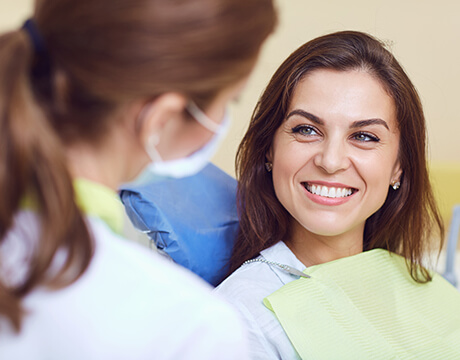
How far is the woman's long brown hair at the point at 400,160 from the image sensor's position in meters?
1.42

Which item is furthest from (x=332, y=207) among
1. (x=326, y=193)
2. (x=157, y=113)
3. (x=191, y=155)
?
(x=157, y=113)

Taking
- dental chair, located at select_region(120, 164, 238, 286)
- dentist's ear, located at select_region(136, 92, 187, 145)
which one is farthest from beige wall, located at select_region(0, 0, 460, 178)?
dentist's ear, located at select_region(136, 92, 187, 145)

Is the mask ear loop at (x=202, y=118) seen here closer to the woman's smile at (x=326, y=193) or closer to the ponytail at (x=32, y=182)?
the ponytail at (x=32, y=182)

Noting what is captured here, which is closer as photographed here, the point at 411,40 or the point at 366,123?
the point at 366,123

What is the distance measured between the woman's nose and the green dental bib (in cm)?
26

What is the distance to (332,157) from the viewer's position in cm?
133

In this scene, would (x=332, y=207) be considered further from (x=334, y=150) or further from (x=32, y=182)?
(x=32, y=182)

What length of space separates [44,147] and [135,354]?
0.77 feet

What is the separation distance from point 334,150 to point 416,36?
229cm

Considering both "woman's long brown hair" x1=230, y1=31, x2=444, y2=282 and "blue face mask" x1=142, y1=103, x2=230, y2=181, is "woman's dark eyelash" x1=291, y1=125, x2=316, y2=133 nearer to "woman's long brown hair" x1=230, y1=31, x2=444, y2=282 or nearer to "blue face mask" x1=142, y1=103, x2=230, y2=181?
"woman's long brown hair" x1=230, y1=31, x2=444, y2=282

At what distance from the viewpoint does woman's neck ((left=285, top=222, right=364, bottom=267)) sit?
1501 mm

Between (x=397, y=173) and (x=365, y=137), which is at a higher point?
(x=365, y=137)

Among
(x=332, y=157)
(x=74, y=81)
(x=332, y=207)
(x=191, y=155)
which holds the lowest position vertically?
(x=332, y=207)

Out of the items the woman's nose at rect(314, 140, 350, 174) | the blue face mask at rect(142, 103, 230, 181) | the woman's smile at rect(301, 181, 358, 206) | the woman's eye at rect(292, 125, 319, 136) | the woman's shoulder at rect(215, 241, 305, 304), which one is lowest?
the woman's shoulder at rect(215, 241, 305, 304)
